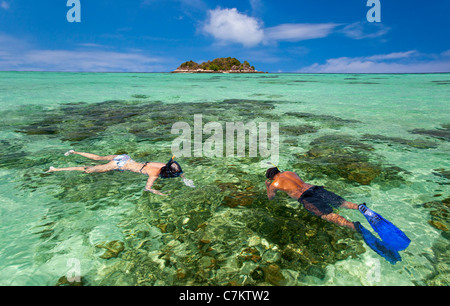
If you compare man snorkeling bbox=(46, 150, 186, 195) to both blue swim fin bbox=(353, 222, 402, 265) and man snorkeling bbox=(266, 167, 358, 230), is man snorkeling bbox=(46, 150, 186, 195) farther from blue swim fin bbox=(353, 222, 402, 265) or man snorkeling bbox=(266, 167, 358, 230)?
blue swim fin bbox=(353, 222, 402, 265)

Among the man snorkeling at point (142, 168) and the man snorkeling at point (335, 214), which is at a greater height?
the man snorkeling at point (142, 168)

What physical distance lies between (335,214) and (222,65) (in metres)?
180

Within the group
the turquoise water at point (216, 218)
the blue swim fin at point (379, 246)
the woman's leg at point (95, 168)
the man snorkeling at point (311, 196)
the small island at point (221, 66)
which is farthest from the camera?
the small island at point (221, 66)

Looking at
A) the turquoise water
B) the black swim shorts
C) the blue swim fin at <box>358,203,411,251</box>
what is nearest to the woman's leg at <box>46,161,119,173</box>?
the turquoise water

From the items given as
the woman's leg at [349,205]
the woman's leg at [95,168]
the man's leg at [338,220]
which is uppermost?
the woman's leg at [95,168]

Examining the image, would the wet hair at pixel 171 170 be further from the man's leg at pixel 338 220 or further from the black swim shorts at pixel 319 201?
the man's leg at pixel 338 220

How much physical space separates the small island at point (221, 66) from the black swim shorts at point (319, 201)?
573 ft

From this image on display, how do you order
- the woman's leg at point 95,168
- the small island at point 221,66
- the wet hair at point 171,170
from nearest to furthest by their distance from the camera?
the wet hair at point 171,170 → the woman's leg at point 95,168 → the small island at point 221,66

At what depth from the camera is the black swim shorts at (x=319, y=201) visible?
16.1ft

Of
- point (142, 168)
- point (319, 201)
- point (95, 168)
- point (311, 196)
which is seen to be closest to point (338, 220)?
point (319, 201)

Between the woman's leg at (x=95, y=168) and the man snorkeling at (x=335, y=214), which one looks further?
the woman's leg at (x=95, y=168)

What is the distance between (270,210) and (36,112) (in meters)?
18.9

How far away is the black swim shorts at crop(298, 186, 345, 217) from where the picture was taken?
4906mm

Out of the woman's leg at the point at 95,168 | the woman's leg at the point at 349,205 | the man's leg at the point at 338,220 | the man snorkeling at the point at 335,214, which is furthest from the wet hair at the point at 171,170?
the woman's leg at the point at 349,205
